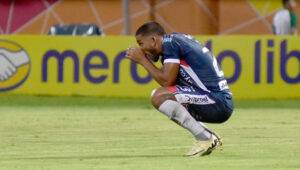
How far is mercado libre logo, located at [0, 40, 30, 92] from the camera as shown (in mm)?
19141

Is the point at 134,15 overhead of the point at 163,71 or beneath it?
beneath

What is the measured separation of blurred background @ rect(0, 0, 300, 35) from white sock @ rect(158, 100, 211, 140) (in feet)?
64.7

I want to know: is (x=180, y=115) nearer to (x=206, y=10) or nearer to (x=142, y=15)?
(x=206, y=10)

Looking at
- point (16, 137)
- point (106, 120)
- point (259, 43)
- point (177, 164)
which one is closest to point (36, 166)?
point (177, 164)

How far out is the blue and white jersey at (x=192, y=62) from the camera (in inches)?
382

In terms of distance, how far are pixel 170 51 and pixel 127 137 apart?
7.87 ft

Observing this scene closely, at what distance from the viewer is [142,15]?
101 feet

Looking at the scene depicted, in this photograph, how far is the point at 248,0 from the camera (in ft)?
97.8

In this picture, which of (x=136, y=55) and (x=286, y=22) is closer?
(x=136, y=55)

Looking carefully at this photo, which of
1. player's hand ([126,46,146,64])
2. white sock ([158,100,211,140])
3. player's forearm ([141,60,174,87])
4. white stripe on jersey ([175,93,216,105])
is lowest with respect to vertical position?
white sock ([158,100,211,140])

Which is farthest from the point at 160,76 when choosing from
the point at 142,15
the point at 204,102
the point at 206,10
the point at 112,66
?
the point at 142,15

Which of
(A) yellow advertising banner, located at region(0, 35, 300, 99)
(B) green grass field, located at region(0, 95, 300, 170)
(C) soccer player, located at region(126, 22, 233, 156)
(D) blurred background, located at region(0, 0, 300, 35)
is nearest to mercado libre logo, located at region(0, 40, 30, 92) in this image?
(A) yellow advertising banner, located at region(0, 35, 300, 99)

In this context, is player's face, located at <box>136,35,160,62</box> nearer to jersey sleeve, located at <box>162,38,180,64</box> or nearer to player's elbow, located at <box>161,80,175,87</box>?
jersey sleeve, located at <box>162,38,180,64</box>

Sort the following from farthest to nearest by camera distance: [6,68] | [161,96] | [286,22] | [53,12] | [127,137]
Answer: [53,12] → [286,22] → [6,68] → [127,137] → [161,96]
